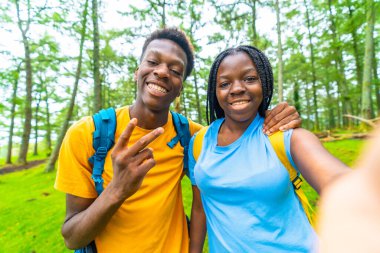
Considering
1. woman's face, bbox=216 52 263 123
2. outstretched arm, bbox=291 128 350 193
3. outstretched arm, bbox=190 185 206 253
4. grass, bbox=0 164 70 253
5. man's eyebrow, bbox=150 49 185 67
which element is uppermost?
man's eyebrow, bbox=150 49 185 67

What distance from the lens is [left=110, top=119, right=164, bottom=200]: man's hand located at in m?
1.46

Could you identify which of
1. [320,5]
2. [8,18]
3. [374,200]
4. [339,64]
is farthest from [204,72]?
[374,200]

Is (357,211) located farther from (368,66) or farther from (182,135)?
(368,66)

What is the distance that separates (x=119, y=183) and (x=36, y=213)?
6.42m

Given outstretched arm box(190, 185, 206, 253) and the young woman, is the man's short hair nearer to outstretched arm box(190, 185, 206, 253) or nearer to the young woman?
the young woman

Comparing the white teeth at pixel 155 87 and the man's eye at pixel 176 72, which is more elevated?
the man's eye at pixel 176 72

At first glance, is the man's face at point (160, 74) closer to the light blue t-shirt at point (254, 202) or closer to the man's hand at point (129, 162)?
the man's hand at point (129, 162)

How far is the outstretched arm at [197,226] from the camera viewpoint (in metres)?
2.08

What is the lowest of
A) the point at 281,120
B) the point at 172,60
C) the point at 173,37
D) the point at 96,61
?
the point at 281,120

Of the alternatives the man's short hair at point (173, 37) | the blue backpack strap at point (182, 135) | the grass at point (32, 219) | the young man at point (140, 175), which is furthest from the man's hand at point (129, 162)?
the grass at point (32, 219)

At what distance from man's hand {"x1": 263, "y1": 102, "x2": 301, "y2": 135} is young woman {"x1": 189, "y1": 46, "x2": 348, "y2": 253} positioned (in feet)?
0.20

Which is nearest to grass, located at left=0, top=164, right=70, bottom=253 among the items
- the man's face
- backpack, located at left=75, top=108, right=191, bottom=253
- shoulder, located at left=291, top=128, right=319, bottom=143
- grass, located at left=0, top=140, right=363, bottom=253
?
grass, located at left=0, top=140, right=363, bottom=253

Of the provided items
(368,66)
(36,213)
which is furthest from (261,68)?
(368,66)

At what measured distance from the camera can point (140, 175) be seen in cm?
148
